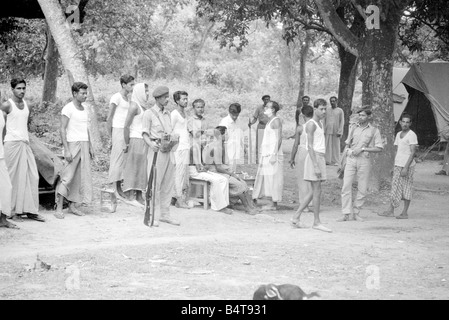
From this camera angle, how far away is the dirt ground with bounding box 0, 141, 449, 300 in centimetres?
686

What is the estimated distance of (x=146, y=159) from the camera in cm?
1126

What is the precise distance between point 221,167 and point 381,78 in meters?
4.39

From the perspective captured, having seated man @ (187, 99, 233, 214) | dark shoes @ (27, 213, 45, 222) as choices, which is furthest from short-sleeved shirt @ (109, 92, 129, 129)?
dark shoes @ (27, 213, 45, 222)

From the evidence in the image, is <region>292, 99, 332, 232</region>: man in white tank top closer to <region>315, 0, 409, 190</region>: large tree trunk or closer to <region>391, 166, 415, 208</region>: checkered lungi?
<region>391, 166, 415, 208</region>: checkered lungi

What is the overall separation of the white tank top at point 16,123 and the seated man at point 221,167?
3.22 metres

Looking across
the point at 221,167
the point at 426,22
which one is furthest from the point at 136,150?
the point at 426,22

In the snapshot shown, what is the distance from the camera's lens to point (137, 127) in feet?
36.4

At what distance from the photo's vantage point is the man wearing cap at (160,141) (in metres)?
10.1

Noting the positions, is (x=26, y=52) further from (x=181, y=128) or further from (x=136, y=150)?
(x=136, y=150)

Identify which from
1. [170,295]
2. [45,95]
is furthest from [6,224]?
[45,95]

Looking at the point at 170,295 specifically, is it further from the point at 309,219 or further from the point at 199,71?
the point at 199,71

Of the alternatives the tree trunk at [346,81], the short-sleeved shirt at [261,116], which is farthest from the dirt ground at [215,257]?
the tree trunk at [346,81]

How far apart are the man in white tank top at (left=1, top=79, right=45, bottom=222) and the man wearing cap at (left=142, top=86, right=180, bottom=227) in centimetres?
148

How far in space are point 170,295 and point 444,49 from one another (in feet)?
67.0
